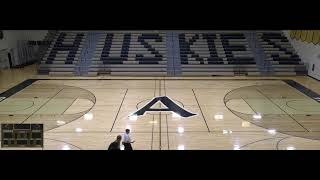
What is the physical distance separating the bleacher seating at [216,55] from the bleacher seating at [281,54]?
933 millimetres

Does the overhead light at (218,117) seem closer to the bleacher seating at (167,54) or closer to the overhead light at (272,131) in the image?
the overhead light at (272,131)

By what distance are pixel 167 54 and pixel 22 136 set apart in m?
13.4

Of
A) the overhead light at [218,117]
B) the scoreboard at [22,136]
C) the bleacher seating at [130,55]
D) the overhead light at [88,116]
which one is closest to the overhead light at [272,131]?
the overhead light at [218,117]

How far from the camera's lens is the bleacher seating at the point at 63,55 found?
16.4 m

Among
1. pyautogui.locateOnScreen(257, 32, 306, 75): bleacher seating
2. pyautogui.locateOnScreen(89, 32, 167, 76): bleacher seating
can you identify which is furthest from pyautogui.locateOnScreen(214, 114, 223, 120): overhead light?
pyautogui.locateOnScreen(257, 32, 306, 75): bleacher seating

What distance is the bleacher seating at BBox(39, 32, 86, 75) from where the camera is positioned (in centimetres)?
1638

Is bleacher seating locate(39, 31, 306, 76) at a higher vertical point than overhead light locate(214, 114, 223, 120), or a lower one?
higher

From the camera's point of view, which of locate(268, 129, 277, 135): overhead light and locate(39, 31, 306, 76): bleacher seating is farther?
locate(39, 31, 306, 76): bleacher seating

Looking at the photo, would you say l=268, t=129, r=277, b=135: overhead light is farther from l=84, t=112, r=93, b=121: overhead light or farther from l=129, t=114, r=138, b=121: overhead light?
l=84, t=112, r=93, b=121: overhead light

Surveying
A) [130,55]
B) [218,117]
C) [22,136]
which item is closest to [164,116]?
[218,117]

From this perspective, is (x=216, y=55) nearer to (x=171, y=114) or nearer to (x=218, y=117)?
(x=218, y=117)
